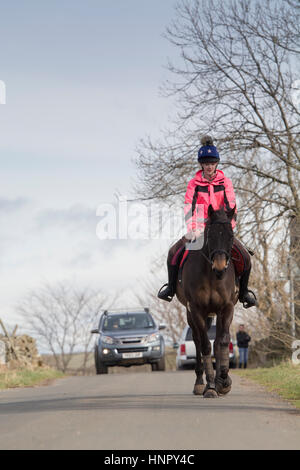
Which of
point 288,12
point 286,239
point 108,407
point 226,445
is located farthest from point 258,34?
point 226,445

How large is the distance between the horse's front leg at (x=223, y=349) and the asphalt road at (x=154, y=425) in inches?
8.9

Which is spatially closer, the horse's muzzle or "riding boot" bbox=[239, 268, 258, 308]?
the horse's muzzle

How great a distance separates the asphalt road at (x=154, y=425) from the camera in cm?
605

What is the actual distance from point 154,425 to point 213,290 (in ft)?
10.1

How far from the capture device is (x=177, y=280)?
11.3 metres

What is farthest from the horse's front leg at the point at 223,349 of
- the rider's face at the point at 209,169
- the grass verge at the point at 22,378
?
the grass verge at the point at 22,378

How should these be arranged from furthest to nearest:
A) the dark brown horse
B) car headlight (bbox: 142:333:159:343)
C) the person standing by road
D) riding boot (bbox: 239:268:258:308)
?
the person standing by road, car headlight (bbox: 142:333:159:343), riding boot (bbox: 239:268:258:308), the dark brown horse

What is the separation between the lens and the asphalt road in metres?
6.05

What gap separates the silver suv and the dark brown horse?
13.0 meters

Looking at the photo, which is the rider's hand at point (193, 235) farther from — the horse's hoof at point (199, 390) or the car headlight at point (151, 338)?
the car headlight at point (151, 338)

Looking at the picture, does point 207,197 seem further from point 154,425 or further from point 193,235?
point 154,425

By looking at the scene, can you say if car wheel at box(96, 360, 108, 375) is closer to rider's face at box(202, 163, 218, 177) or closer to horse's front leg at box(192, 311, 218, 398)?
horse's front leg at box(192, 311, 218, 398)

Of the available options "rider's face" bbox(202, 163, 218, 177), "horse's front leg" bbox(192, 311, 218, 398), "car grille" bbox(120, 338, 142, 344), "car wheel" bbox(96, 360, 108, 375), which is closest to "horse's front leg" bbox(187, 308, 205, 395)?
"horse's front leg" bbox(192, 311, 218, 398)
